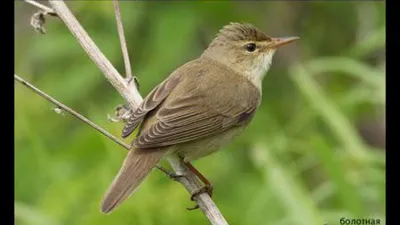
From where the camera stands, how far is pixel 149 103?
15.9ft

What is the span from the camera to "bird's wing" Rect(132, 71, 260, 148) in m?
4.64

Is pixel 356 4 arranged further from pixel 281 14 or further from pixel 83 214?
pixel 83 214

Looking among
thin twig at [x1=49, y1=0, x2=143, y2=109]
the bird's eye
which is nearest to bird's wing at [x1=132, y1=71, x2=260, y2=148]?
thin twig at [x1=49, y1=0, x2=143, y2=109]

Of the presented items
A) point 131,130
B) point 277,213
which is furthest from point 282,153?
point 131,130

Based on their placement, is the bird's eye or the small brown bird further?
the bird's eye

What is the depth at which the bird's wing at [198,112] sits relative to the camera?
4.64 meters

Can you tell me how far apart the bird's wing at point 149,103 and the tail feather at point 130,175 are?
0.45ft

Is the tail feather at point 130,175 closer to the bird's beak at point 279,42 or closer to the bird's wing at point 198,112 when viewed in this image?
the bird's wing at point 198,112

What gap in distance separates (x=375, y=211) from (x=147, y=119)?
1.50m

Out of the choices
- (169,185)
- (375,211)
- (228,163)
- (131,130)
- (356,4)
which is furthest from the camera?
(356,4)

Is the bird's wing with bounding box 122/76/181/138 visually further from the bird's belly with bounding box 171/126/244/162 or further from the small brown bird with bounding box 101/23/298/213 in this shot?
the bird's belly with bounding box 171/126/244/162

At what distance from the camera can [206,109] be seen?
4.91m

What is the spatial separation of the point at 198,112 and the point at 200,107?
45 mm

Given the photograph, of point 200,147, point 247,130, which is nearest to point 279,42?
point 200,147
